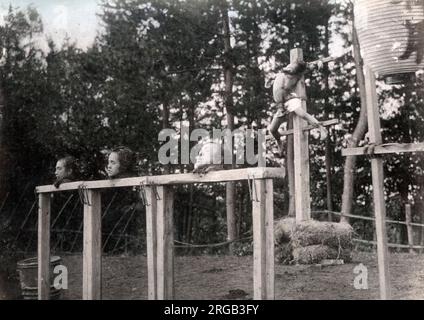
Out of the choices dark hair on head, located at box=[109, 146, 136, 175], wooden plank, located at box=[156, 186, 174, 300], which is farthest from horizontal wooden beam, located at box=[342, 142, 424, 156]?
dark hair on head, located at box=[109, 146, 136, 175]

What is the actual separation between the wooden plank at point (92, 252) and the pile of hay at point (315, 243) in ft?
8.57

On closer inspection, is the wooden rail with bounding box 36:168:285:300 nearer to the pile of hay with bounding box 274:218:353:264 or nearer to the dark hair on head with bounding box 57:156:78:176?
the dark hair on head with bounding box 57:156:78:176

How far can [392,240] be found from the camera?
13.2 meters

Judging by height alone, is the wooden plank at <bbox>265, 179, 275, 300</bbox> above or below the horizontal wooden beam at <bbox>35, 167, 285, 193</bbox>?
below

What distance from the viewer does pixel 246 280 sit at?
6711 millimetres

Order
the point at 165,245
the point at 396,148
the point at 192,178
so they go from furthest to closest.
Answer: the point at 165,245, the point at 192,178, the point at 396,148

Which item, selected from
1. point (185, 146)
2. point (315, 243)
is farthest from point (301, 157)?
point (185, 146)

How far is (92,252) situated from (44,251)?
2.96 feet

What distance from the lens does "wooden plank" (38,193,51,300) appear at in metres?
5.42

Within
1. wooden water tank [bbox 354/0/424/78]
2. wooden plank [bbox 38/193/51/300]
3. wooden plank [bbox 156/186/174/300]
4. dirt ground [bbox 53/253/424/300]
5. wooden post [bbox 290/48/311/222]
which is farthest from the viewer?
wooden post [bbox 290/48/311/222]

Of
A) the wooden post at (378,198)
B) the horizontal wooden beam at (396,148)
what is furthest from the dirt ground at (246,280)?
the horizontal wooden beam at (396,148)

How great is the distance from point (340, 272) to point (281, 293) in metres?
1.02

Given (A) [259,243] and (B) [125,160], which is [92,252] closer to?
(B) [125,160]
